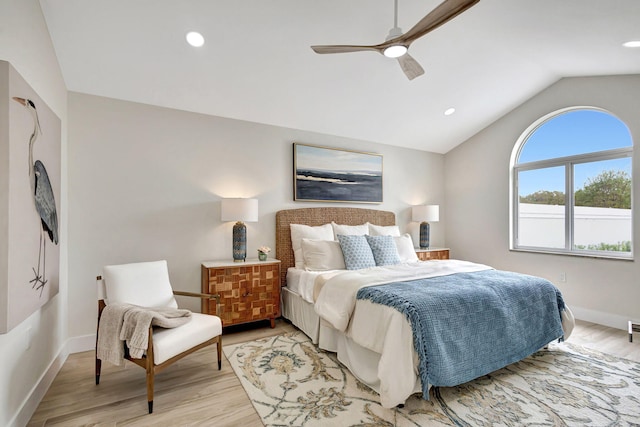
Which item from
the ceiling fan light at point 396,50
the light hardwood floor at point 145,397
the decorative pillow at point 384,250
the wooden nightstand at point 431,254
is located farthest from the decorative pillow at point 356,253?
the ceiling fan light at point 396,50

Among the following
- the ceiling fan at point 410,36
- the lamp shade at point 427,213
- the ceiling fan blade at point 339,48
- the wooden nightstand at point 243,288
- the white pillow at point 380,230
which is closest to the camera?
the ceiling fan at point 410,36

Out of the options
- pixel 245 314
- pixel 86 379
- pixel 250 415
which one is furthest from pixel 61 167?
pixel 250 415

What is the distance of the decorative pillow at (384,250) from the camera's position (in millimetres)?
3625

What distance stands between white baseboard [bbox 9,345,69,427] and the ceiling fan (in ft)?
9.98

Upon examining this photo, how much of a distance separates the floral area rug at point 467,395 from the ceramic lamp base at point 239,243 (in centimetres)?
105

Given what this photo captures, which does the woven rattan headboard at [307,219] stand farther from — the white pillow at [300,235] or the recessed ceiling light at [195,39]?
the recessed ceiling light at [195,39]

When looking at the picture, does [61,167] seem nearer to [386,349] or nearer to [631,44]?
[386,349]

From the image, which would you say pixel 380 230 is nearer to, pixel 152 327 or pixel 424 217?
pixel 424 217

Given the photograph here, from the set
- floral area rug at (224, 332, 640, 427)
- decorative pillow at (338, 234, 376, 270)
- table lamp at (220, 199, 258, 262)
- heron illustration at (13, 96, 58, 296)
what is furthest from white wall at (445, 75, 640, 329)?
heron illustration at (13, 96, 58, 296)

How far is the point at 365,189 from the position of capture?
4680 mm

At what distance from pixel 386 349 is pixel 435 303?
0.48 meters

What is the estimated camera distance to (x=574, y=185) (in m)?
4.07

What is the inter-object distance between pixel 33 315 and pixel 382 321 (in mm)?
2440

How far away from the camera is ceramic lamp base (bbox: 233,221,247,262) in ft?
11.4
